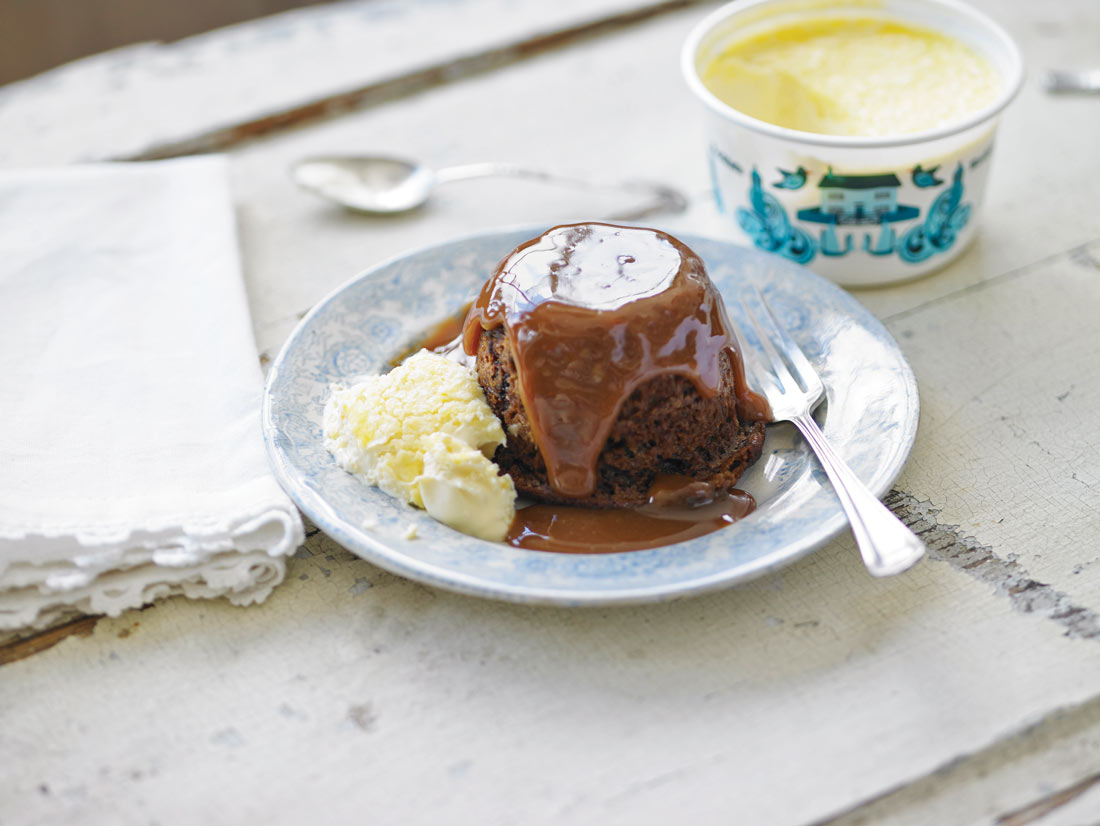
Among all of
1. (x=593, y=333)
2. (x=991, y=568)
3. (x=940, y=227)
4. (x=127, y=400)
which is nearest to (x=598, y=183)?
(x=940, y=227)

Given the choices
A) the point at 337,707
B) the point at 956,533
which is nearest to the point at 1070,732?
the point at 956,533

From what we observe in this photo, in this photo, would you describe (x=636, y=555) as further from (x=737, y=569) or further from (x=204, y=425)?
(x=204, y=425)

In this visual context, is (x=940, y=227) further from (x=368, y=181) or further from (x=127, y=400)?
(x=127, y=400)

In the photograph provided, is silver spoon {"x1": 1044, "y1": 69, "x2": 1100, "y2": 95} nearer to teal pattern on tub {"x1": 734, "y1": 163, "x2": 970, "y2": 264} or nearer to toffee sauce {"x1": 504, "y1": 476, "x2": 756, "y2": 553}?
teal pattern on tub {"x1": 734, "y1": 163, "x2": 970, "y2": 264}

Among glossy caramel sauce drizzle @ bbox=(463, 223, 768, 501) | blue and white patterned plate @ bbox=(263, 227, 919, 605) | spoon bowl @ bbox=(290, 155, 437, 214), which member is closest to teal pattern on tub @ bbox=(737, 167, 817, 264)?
blue and white patterned plate @ bbox=(263, 227, 919, 605)

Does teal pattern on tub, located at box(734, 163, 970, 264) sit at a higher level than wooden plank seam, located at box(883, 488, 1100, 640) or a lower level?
higher

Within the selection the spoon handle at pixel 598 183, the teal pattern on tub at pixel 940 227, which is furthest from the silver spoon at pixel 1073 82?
the spoon handle at pixel 598 183
